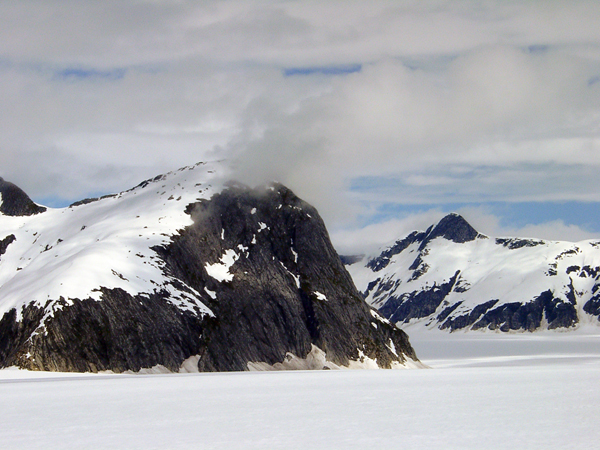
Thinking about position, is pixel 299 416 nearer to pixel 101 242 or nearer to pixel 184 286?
pixel 184 286

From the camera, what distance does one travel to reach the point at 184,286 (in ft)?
411

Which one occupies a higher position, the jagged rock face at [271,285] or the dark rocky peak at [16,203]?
the dark rocky peak at [16,203]

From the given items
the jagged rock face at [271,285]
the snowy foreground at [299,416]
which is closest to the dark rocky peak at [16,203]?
the jagged rock face at [271,285]

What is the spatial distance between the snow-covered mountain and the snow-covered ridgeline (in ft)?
1.12

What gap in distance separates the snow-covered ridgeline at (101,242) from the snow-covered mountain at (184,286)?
1.12ft

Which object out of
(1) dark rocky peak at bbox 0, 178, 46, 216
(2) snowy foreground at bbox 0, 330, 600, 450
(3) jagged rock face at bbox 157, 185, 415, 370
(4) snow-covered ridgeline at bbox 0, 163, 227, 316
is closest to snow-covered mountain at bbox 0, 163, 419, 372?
(3) jagged rock face at bbox 157, 185, 415, 370

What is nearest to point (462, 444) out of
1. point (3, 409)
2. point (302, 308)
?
point (3, 409)

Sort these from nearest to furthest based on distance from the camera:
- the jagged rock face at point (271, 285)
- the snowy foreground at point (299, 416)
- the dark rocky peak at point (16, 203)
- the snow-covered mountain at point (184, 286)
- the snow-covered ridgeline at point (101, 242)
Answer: the snowy foreground at point (299, 416) → the snow-covered mountain at point (184, 286) → the snow-covered ridgeline at point (101, 242) → the jagged rock face at point (271, 285) → the dark rocky peak at point (16, 203)

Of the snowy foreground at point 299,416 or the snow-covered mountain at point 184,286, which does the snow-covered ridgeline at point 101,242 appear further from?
the snowy foreground at point 299,416

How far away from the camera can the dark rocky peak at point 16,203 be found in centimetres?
17162

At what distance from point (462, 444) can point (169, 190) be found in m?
125

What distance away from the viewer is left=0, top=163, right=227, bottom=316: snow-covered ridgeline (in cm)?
11188

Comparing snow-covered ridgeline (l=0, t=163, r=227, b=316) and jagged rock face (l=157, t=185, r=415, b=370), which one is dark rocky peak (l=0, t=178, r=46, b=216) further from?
jagged rock face (l=157, t=185, r=415, b=370)

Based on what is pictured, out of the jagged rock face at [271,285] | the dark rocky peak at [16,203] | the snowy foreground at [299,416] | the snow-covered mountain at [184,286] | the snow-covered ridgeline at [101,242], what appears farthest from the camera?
the dark rocky peak at [16,203]
